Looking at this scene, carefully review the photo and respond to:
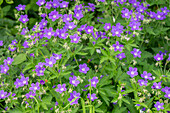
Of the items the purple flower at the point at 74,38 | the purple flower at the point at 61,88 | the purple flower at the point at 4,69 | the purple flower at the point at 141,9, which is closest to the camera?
the purple flower at the point at 61,88

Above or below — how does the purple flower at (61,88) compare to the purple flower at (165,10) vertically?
below

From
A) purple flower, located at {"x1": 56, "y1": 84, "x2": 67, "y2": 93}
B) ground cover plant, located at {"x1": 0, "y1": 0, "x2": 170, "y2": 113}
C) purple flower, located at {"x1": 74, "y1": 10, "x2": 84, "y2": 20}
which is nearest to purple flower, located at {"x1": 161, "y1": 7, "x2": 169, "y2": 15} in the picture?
ground cover plant, located at {"x1": 0, "y1": 0, "x2": 170, "y2": 113}

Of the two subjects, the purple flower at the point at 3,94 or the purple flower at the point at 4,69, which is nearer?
the purple flower at the point at 3,94

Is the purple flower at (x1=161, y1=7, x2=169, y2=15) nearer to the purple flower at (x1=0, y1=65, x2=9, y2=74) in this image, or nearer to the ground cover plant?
the ground cover plant

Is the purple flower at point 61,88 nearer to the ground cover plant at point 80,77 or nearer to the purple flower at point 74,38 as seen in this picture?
the ground cover plant at point 80,77

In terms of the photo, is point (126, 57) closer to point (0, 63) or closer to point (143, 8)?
point (143, 8)

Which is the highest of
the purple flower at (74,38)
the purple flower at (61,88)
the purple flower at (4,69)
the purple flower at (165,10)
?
the purple flower at (165,10)

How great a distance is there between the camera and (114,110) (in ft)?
10.6

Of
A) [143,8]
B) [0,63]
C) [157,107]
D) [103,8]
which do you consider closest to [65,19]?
[103,8]

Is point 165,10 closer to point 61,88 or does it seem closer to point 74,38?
point 74,38

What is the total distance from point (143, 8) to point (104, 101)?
1.90 m

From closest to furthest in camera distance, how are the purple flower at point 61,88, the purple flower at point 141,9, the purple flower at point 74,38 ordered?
the purple flower at point 61,88, the purple flower at point 74,38, the purple flower at point 141,9

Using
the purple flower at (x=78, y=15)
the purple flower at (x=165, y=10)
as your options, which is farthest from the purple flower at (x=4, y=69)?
the purple flower at (x=165, y=10)

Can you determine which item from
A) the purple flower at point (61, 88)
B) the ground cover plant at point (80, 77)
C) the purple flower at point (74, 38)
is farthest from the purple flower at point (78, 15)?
the purple flower at point (61, 88)
